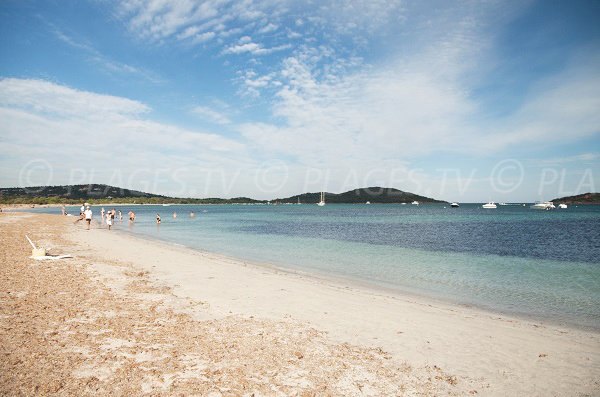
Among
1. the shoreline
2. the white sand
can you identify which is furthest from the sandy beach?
the shoreline

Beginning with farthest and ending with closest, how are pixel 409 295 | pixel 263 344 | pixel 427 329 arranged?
pixel 409 295, pixel 427 329, pixel 263 344

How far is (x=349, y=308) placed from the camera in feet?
35.2

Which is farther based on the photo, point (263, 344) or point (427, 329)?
point (427, 329)

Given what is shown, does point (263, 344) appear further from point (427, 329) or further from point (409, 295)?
point (409, 295)

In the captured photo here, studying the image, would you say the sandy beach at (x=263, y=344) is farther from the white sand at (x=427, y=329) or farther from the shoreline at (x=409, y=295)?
the shoreline at (x=409, y=295)

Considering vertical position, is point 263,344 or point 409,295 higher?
point 263,344

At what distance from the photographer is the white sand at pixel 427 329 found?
6508 millimetres

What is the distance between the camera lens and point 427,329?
892 centimetres

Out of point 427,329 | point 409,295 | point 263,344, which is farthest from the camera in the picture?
point 409,295

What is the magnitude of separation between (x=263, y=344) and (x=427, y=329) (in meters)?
4.59

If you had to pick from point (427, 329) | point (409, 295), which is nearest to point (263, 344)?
point (427, 329)

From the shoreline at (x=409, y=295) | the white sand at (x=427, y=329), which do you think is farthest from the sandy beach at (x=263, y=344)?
the shoreline at (x=409, y=295)

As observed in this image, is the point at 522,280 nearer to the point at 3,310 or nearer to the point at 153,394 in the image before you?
the point at 153,394

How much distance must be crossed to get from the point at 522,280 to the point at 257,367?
1597cm
